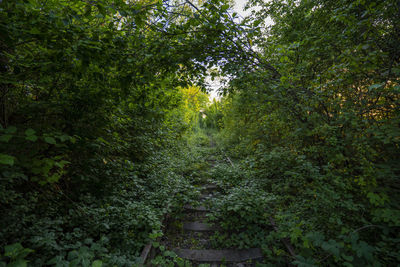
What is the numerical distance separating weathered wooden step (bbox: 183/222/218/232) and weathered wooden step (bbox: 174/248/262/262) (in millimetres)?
586

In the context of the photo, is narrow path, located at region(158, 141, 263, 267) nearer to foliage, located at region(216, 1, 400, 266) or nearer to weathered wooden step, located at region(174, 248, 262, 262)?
weathered wooden step, located at region(174, 248, 262, 262)

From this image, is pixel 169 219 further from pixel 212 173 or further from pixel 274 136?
pixel 274 136

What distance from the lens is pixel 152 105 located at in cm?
450

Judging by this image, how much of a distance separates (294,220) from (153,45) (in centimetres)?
379

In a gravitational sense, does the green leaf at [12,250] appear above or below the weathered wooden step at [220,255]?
above

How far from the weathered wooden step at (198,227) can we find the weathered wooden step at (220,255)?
1.92 feet

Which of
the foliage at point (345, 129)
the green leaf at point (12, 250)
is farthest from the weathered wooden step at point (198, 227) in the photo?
the green leaf at point (12, 250)

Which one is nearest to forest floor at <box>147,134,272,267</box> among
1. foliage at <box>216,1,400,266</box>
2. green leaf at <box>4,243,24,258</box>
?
foliage at <box>216,1,400,266</box>

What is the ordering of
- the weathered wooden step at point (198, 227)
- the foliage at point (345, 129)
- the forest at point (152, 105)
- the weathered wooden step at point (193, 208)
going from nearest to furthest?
the forest at point (152, 105)
the foliage at point (345, 129)
the weathered wooden step at point (198, 227)
the weathered wooden step at point (193, 208)

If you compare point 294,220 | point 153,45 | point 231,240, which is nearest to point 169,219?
point 231,240

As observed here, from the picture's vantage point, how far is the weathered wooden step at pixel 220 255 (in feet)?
9.73

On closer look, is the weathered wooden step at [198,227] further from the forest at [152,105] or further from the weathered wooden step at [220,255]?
the weathered wooden step at [220,255]

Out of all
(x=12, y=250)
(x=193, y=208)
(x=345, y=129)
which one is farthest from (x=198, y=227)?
(x=345, y=129)

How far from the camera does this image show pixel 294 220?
3.09 m
